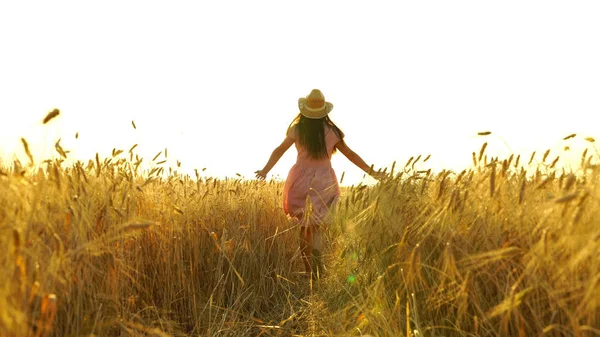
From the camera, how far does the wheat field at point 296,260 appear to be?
1.84 metres

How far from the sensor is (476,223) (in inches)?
98.7

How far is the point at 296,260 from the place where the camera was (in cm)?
512

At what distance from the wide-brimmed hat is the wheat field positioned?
0.96 m

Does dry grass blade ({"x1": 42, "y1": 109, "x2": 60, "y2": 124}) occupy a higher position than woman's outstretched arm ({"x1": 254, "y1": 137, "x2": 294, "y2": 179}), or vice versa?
woman's outstretched arm ({"x1": 254, "y1": 137, "x2": 294, "y2": 179})

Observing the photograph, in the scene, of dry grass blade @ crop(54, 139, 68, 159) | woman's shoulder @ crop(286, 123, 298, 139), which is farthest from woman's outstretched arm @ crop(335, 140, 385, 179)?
dry grass blade @ crop(54, 139, 68, 159)

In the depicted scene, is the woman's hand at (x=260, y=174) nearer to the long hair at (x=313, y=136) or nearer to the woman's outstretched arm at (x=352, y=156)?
the long hair at (x=313, y=136)

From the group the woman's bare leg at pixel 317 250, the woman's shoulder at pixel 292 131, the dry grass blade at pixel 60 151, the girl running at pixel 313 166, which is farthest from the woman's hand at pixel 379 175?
the dry grass blade at pixel 60 151

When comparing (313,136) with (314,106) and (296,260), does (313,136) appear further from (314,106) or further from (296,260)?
(296,260)

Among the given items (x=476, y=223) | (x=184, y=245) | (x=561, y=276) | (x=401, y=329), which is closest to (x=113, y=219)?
(x=184, y=245)

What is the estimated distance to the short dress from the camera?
4781 mm

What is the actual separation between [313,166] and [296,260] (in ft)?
3.26

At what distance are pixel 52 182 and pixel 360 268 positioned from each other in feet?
7.22

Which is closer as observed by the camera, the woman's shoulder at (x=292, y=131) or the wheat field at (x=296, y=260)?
the wheat field at (x=296, y=260)

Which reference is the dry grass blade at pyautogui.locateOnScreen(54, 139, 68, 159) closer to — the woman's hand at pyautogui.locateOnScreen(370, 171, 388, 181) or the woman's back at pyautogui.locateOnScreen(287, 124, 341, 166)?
Answer: the woman's hand at pyautogui.locateOnScreen(370, 171, 388, 181)
